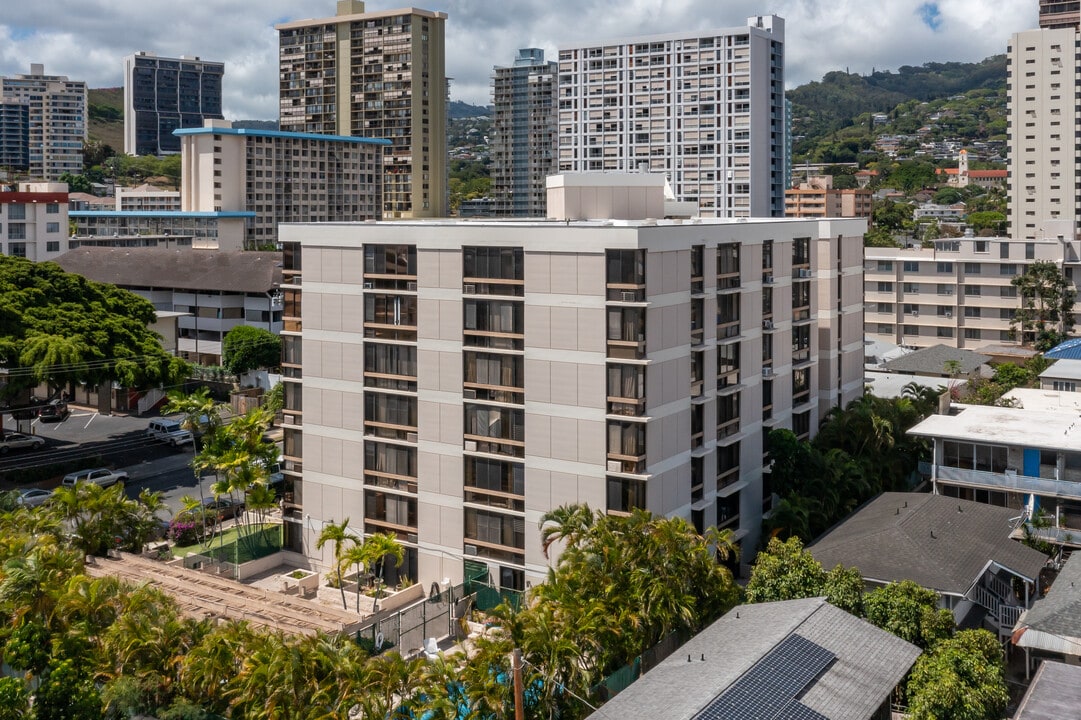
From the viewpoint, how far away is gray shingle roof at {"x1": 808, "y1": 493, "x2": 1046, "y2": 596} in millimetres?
31016

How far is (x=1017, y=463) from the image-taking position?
38.3 m

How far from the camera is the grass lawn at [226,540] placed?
3987 cm

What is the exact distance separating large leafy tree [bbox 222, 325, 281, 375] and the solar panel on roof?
54746 millimetres

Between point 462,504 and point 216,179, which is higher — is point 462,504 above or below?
below

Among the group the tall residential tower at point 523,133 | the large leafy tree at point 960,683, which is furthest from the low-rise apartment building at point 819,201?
the large leafy tree at point 960,683

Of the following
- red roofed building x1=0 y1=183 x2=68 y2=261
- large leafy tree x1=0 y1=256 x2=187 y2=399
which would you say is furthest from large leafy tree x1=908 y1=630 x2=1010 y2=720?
red roofed building x1=0 y1=183 x2=68 y2=261

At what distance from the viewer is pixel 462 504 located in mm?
35344

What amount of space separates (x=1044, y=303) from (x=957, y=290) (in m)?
5.86

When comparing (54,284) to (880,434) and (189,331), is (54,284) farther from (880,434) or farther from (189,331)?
(880,434)

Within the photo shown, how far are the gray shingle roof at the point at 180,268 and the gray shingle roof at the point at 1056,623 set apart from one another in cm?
6150

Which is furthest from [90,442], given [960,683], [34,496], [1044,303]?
[1044,303]

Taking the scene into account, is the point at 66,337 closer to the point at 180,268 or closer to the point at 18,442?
the point at 18,442

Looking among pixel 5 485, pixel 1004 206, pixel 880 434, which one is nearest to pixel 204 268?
pixel 5 485

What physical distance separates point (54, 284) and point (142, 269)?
103 ft
